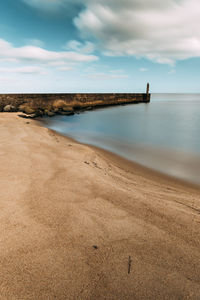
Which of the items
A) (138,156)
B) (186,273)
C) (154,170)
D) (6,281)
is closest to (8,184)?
(6,281)

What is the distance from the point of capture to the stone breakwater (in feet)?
45.6

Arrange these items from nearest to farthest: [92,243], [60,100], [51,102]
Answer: [92,243] → [51,102] → [60,100]

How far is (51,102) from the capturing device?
664 inches

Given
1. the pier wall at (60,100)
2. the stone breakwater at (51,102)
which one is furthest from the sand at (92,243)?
the pier wall at (60,100)

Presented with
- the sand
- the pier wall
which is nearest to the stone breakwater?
the pier wall

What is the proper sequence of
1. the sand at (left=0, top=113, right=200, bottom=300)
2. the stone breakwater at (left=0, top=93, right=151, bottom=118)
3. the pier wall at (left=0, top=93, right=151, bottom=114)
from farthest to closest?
the pier wall at (left=0, top=93, right=151, bottom=114)
the stone breakwater at (left=0, top=93, right=151, bottom=118)
the sand at (left=0, top=113, right=200, bottom=300)

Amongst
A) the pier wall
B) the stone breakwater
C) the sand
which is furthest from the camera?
the pier wall

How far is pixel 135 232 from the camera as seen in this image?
5.05ft

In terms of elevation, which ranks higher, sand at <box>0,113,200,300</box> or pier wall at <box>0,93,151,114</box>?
pier wall at <box>0,93,151,114</box>

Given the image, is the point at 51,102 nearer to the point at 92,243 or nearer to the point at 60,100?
the point at 60,100

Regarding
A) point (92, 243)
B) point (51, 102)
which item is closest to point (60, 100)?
point (51, 102)

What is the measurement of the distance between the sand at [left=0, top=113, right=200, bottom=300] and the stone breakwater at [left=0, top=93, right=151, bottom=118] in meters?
11.7

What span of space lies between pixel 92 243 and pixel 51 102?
1706 cm

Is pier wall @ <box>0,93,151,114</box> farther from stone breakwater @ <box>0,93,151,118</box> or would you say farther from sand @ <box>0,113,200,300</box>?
sand @ <box>0,113,200,300</box>
